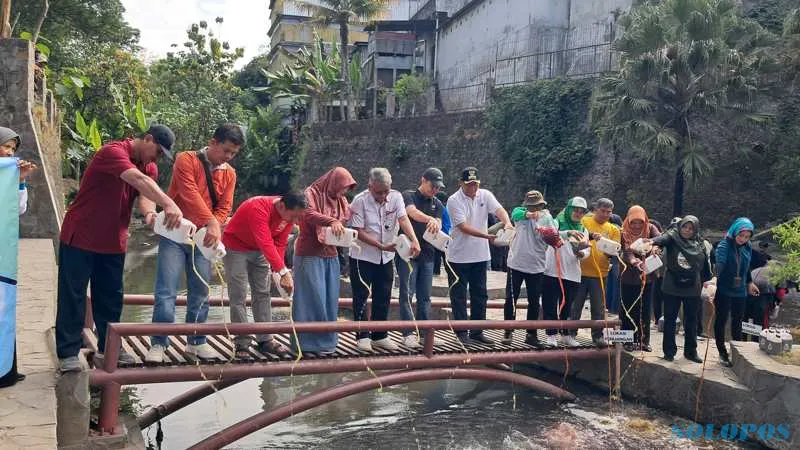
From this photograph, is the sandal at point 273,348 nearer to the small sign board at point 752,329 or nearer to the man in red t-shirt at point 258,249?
the man in red t-shirt at point 258,249

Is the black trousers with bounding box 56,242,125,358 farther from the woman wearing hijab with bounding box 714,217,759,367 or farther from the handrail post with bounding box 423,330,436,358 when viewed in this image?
the woman wearing hijab with bounding box 714,217,759,367

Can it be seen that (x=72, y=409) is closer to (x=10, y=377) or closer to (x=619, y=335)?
(x=10, y=377)

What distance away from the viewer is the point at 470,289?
6.50 m

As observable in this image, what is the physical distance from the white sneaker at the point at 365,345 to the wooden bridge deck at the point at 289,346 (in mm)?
44

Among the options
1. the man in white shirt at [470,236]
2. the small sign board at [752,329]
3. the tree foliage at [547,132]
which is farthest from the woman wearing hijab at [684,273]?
the tree foliage at [547,132]

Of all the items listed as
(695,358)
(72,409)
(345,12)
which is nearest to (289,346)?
(72,409)

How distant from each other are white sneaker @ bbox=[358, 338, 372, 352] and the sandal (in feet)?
2.16

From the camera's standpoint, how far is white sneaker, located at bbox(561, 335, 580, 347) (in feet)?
22.1

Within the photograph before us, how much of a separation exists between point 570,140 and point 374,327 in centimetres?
1549

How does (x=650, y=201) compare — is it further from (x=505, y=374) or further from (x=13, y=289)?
(x=13, y=289)

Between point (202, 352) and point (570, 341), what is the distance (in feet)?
12.4

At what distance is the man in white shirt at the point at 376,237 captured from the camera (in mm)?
5492

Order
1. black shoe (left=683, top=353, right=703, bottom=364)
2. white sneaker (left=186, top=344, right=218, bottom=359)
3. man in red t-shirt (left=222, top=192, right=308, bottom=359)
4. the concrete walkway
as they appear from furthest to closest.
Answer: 1. black shoe (left=683, top=353, right=703, bottom=364)
2. white sneaker (left=186, top=344, right=218, bottom=359)
3. man in red t-shirt (left=222, top=192, right=308, bottom=359)
4. the concrete walkway

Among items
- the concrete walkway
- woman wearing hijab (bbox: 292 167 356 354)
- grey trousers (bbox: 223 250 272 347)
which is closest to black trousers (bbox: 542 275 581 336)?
woman wearing hijab (bbox: 292 167 356 354)
